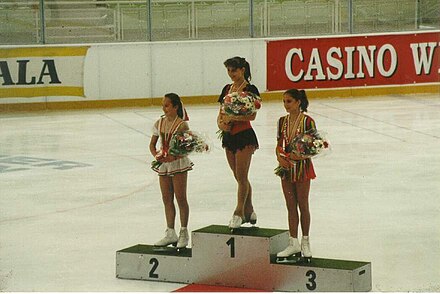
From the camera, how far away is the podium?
7727 millimetres

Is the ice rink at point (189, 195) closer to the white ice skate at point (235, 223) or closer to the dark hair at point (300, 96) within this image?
the white ice skate at point (235, 223)

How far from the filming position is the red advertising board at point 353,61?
69.6 ft

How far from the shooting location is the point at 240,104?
8.52m

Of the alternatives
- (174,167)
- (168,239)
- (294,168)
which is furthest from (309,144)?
(168,239)

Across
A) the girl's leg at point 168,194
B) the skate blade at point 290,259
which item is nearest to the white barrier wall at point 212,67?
the girl's leg at point 168,194

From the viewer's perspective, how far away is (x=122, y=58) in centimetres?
2027

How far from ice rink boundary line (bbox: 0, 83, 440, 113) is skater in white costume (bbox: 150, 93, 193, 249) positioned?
11.7 meters

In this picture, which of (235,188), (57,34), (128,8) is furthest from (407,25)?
(235,188)

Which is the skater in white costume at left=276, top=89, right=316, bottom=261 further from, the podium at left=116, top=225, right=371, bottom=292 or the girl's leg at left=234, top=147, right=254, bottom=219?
the girl's leg at left=234, top=147, right=254, bottom=219

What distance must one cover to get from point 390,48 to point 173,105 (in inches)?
553

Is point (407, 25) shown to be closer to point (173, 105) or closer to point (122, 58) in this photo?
point (122, 58)

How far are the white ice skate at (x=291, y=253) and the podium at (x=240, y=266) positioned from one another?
0.18 feet

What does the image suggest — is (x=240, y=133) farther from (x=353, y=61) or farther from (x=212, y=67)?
(x=353, y=61)

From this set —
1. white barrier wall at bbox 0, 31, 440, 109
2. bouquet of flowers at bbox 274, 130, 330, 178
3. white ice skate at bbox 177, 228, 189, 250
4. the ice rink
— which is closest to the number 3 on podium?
the ice rink
